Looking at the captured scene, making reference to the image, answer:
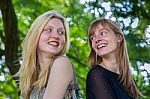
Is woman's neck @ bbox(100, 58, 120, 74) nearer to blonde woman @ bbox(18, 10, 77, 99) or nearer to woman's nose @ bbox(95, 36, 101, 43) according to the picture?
woman's nose @ bbox(95, 36, 101, 43)

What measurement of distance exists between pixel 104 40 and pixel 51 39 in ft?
1.34

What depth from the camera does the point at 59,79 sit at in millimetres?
2742

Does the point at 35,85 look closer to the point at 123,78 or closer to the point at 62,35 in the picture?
the point at 62,35

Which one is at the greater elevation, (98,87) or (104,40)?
(104,40)

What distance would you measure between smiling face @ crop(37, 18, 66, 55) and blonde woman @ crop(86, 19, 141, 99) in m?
0.28

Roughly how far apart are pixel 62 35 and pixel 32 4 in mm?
4457

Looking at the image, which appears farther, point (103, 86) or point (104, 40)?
point (104, 40)

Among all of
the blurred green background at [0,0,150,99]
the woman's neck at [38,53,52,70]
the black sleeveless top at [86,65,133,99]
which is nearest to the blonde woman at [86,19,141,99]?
the black sleeveless top at [86,65,133,99]

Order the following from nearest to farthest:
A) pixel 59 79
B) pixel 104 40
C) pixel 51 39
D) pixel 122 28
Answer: pixel 59 79 < pixel 51 39 < pixel 104 40 < pixel 122 28

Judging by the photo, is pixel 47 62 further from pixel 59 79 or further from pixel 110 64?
pixel 110 64

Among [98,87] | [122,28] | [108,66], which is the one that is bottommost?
[98,87]

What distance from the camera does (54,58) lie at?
115 inches

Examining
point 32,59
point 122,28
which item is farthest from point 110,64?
point 122,28

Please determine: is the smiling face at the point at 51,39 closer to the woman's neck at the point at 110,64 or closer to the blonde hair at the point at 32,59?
the blonde hair at the point at 32,59
